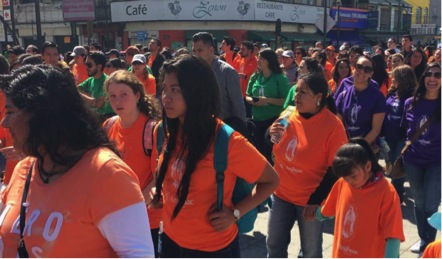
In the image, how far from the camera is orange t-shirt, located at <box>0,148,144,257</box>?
63.5 inches

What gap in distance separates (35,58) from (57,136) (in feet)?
13.9

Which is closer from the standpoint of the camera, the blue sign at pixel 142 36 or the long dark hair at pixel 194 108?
the long dark hair at pixel 194 108

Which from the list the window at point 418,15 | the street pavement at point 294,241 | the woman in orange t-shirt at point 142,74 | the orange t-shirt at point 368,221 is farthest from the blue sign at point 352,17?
the orange t-shirt at point 368,221

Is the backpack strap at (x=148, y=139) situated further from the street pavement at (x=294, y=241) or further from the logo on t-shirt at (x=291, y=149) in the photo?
the street pavement at (x=294, y=241)

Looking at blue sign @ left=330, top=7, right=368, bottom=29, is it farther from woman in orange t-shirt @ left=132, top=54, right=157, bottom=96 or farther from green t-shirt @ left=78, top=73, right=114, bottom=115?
green t-shirt @ left=78, top=73, right=114, bottom=115

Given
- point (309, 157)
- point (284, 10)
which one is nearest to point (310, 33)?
point (284, 10)

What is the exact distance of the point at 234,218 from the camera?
247cm

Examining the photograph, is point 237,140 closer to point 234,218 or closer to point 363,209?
point 234,218

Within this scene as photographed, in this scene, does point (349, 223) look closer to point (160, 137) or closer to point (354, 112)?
point (160, 137)

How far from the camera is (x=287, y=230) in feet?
11.6

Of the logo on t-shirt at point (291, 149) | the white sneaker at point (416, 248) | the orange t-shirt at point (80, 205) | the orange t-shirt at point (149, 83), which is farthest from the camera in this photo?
the orange t-shirt at point (149, 83)

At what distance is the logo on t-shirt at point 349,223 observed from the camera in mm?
2854

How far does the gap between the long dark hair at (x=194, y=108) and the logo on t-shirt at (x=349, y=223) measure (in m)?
1.03

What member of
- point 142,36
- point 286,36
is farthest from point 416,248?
point 286,36
